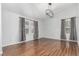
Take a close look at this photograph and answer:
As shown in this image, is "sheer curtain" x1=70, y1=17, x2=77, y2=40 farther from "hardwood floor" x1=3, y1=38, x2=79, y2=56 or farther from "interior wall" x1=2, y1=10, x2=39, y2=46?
"interior wall" x1=2, y1=10, x2=39, y2=46

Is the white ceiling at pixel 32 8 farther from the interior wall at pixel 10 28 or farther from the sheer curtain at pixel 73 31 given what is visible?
the sheer curtain at pixel 73 31

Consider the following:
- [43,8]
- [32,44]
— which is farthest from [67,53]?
[43,8]

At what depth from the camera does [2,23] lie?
202cm

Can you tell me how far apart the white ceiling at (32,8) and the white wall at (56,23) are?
3.8 inches

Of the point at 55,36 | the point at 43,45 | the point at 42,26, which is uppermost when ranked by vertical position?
the point at 42,26

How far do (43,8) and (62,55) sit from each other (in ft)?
3.38

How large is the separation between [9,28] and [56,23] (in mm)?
965

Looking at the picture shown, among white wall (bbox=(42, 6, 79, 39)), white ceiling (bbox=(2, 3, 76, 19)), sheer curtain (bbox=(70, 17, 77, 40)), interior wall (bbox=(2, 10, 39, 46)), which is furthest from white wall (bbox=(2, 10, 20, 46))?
sheer curtain (bbox=(70, 17, 77, 40))

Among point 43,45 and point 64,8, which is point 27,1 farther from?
point 43,45

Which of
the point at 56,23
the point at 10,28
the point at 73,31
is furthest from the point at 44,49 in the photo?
the point at 10,28

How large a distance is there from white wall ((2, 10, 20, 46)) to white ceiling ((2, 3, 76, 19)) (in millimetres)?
114

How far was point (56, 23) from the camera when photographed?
6.82 feet

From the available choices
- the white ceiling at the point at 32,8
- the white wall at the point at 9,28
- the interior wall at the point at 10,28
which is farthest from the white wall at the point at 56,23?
the white wall at the point at 9,28

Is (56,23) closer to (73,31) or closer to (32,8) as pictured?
(73,31)
